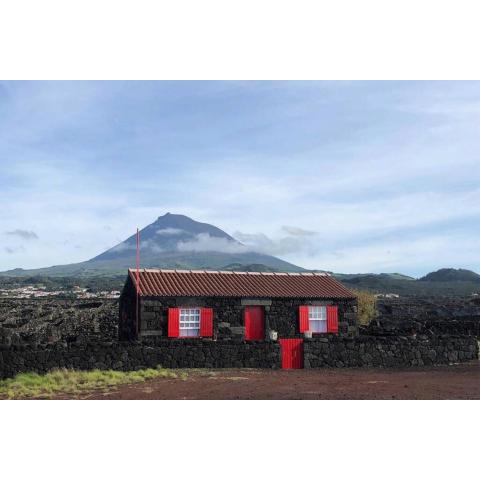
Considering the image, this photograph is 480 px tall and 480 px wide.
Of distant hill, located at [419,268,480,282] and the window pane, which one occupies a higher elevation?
distant hill, located at [419,268,480,282]

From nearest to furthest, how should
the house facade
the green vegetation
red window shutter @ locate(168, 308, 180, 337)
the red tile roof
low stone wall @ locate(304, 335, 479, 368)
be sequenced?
low stone wall @ locate(304, 335, 479, 368) → red window shutter @ locate(168, 308, 180, 337) → the house facade → the red tile roof → the green vegetation

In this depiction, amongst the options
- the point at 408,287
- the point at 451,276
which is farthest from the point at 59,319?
the point at 451,276

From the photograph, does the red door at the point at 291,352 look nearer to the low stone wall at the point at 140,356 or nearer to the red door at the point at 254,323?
the low stone wall at the point at 140,356

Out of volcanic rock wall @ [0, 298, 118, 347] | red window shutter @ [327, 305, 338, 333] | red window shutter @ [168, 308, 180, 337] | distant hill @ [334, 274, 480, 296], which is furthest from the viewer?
distant hill @ [334, 274, 480, 296]

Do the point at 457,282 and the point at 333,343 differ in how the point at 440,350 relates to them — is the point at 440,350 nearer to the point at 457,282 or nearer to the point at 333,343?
the point at 333,343

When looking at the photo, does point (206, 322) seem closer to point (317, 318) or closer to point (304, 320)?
point (304, 320)

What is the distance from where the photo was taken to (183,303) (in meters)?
26.0

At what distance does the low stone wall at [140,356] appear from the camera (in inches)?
787

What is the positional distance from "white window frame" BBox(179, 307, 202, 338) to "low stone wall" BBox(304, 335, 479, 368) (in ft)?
17.1

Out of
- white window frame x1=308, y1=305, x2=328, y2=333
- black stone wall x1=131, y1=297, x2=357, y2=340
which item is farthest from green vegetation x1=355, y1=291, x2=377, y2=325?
white window frame x1=308, y1=305, x2=328, y2=333

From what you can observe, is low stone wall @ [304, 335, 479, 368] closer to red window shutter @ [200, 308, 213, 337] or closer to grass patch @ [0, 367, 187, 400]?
red window shutter @ [200, 308, 213, 337]

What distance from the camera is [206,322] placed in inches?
1033

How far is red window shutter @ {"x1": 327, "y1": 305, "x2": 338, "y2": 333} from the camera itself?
28266 mm

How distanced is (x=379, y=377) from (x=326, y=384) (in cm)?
267
